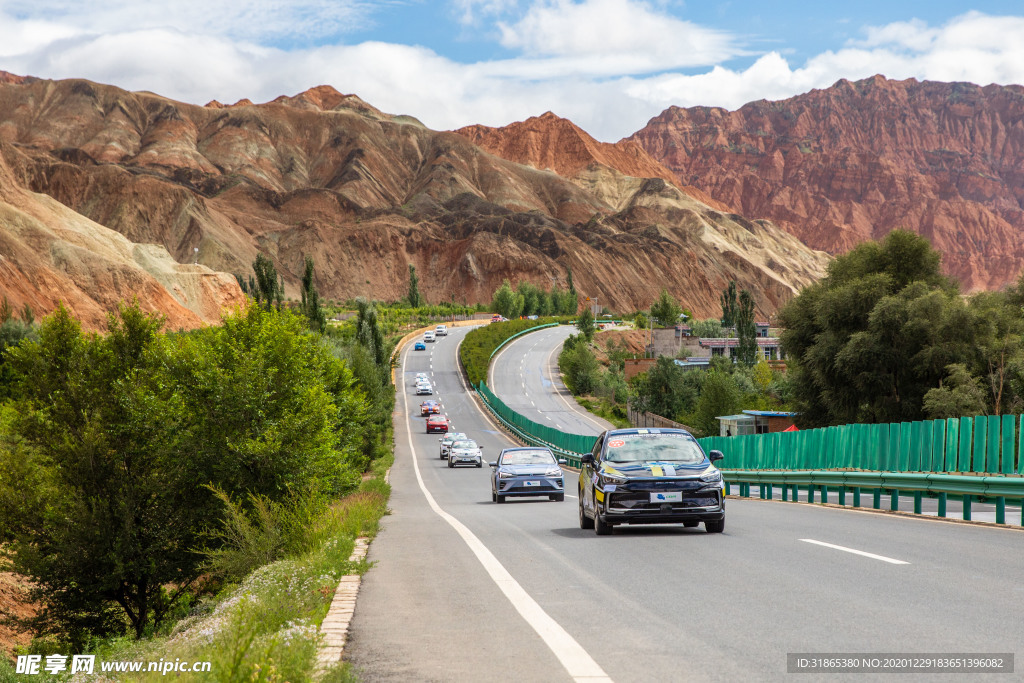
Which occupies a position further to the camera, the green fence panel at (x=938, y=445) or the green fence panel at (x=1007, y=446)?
the green fence panel at (x=938, y=445)

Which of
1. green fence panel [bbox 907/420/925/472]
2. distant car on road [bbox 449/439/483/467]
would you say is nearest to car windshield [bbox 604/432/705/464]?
green fence panel [bbox 907/420/925/472]

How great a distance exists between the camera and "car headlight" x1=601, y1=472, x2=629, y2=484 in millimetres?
14718

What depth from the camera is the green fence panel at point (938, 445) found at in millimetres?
19720

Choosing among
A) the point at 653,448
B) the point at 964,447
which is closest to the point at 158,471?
the point at 653,448

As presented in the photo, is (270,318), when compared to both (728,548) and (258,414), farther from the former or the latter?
(728,548)

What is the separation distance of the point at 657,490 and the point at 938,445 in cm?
841

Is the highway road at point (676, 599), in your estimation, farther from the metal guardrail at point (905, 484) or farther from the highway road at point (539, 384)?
the highway road at point (539, 384)

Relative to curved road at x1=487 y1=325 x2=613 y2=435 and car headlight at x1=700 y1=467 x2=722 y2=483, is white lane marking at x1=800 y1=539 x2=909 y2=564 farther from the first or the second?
curved road at x1=487 y1=325 x2=613 y2=435

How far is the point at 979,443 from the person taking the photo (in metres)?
18.4

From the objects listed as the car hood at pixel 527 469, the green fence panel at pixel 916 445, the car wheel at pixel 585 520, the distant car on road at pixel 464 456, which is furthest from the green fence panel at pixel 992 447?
the distant car on road at pixel 464 456

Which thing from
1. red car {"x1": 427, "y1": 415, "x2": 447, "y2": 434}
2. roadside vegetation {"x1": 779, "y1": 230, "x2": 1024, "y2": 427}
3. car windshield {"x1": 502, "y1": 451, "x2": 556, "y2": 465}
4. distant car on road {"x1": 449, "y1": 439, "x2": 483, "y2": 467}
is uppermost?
roadside vegetation {"x1": 779, "y1": 230, "x2": 1024, "y2": 427}

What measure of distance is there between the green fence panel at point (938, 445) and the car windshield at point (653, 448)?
6747mm

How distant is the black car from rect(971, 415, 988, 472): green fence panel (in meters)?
6.10

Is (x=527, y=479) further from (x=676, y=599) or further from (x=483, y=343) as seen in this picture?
(x=483, y=343)
